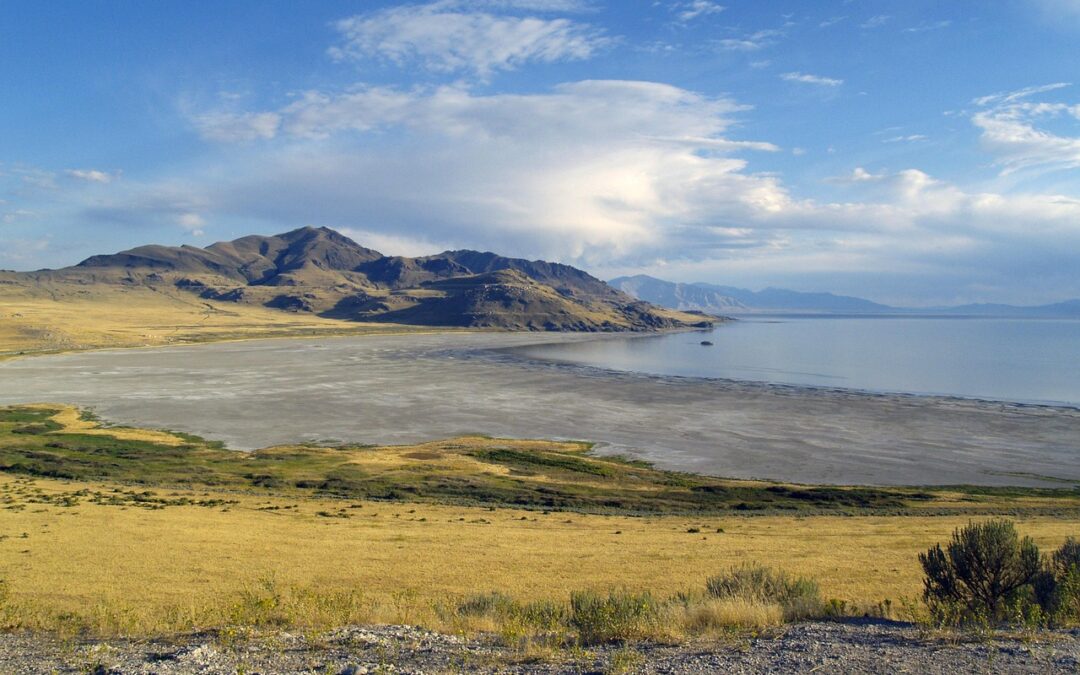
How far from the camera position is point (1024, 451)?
193ft

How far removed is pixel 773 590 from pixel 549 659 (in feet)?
24.3

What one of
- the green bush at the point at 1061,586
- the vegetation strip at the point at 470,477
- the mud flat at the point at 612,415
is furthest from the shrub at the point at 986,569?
the mud flat at the point at 612,415

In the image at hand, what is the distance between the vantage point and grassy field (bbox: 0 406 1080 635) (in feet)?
59.4

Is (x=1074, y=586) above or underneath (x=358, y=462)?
above

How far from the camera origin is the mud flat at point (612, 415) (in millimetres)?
55156

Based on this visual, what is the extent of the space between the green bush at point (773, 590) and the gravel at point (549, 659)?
6.49 feet

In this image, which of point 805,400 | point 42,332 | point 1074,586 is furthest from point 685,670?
point 42,332

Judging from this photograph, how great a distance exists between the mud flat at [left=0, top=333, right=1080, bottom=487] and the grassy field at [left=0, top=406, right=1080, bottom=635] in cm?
864

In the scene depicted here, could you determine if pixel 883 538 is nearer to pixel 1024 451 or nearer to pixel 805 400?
pixel 1024 451

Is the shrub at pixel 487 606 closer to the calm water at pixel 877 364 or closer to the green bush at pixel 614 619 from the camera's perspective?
the green bush at pixel 614 619

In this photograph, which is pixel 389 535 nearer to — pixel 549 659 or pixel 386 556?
pixel 386 556

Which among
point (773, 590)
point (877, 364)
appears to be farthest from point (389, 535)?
point (877, 364)

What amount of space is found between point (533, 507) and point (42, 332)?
169380 mm

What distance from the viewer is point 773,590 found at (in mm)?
16219
